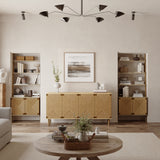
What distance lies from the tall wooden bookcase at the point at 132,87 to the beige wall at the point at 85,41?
23cm

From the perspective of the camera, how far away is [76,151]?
2.81m

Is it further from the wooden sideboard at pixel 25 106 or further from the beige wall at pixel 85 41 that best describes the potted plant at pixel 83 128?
the wooden sideboard at pixel 25 106

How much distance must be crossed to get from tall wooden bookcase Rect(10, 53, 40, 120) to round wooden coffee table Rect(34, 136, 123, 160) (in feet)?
11.3

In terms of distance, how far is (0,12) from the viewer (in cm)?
639

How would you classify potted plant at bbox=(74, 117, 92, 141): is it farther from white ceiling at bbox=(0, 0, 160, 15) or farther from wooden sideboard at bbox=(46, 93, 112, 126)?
white ceiling at bbox=(0, 0, 160, 15)

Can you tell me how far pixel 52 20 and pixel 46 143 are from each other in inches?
166

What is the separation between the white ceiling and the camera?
5.52m

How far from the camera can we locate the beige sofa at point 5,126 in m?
4.00

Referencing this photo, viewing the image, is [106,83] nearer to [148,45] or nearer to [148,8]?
[148,45]

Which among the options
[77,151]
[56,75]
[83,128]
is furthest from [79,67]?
[77,151]

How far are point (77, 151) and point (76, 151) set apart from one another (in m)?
0.01

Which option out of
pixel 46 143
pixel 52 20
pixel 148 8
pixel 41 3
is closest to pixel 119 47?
pixel 148 8

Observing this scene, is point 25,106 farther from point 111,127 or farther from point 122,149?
point 122,149

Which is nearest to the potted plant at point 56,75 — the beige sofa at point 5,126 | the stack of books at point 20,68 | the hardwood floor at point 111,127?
the stack of books at point 20,68
